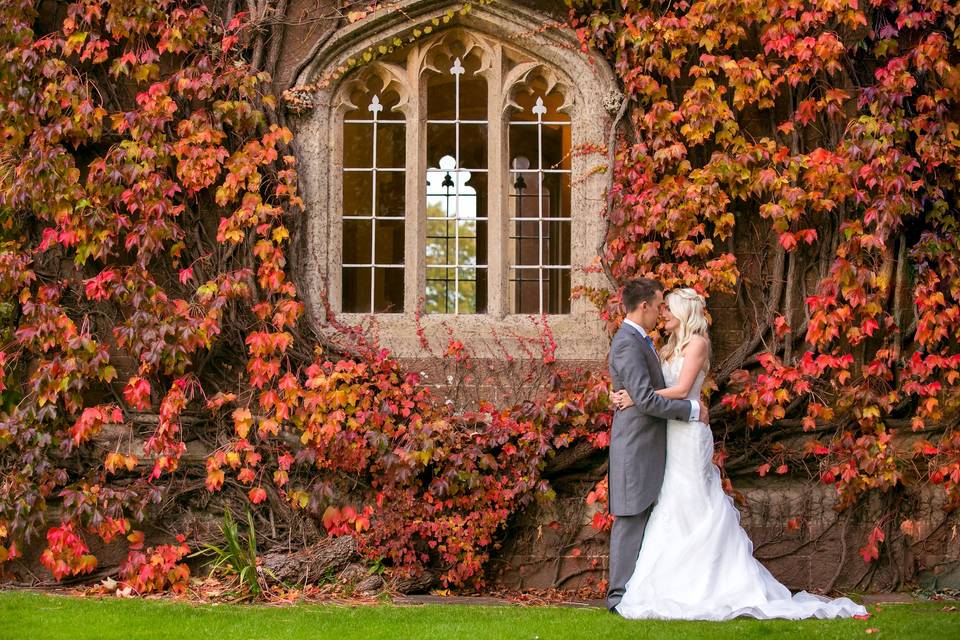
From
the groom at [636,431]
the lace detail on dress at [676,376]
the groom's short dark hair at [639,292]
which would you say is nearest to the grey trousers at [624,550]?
the groom at [636,431]

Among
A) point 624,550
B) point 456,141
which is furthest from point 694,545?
point 456,141

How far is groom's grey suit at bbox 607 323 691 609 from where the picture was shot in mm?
5773

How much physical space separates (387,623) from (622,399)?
1.68 m

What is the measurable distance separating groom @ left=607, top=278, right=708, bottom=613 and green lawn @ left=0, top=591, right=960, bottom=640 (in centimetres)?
37

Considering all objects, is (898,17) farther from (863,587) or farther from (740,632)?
(740,632)

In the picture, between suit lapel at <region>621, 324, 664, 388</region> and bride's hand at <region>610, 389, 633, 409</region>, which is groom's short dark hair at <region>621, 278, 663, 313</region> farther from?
bride's hand at <region>610, 389, 633, 409</region>

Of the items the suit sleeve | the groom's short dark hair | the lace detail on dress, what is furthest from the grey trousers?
the groom's short dark hair

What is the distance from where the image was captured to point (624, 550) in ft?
19.2

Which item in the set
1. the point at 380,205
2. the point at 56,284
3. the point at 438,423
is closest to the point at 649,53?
the point at 438,423

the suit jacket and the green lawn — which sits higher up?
the suit jacket

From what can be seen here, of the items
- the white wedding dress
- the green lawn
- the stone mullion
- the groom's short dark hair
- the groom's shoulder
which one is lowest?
the green lawn

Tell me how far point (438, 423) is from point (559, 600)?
1314 millimetres

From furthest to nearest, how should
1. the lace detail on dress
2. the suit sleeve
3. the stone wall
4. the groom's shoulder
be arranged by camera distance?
the stone wall
the lace detail on dress
the groom's shoulder
the suit sleeve

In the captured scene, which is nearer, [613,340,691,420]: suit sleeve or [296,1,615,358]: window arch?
[613,340,691,420]: suit sleeve
